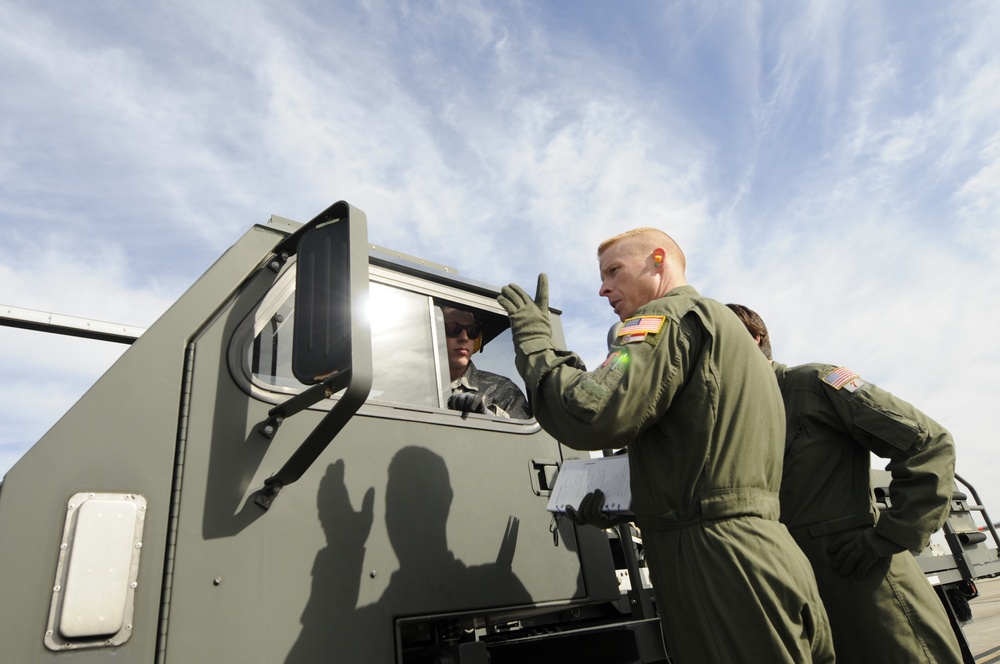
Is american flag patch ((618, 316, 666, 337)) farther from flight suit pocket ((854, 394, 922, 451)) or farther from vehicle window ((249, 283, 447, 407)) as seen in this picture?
flight suit pocket ((854, 394, 922, 451))

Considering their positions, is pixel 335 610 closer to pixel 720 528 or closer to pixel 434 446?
pixel 434 446

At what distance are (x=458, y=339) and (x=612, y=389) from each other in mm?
1111

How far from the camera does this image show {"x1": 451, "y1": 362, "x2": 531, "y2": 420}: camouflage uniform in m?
2.52

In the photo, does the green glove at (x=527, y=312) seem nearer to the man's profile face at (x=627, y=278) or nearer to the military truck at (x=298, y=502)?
the man's profile face at (x=627, y=278)

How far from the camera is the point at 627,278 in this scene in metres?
2.01

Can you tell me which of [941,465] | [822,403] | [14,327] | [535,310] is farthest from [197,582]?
[941,465]

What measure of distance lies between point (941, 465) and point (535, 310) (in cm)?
156

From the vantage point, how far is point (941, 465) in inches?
87.0

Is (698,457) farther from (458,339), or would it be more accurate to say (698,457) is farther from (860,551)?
(458,339)

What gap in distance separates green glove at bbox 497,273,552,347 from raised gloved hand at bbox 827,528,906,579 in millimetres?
1298

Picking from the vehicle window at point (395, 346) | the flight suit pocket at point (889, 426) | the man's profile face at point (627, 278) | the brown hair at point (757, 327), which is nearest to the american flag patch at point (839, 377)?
the flight suit pocket at point (889, 426)

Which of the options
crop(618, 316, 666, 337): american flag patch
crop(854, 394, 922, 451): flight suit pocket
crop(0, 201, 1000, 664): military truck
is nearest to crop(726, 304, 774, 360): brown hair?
crop(854, 394, 922, 451): flight suit pocket

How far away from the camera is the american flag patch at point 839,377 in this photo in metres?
2.41

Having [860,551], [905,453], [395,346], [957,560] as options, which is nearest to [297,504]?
[395,346]
